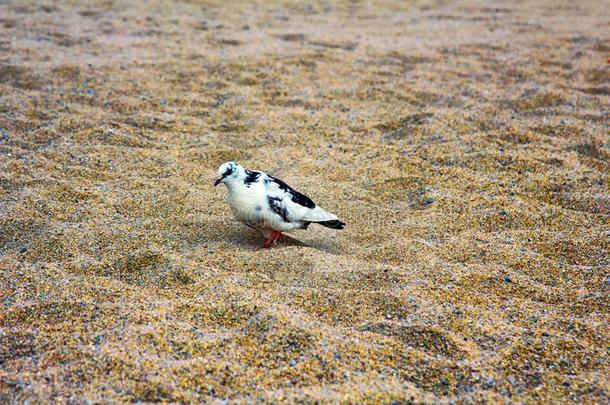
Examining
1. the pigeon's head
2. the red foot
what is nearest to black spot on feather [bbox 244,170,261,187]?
the pigeon's head

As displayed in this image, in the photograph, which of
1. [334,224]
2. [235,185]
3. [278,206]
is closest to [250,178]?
[235,185]

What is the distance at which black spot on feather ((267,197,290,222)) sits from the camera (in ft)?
9.25

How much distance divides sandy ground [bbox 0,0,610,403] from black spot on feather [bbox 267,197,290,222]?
0.18 meters

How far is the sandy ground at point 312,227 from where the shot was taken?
2.03 m

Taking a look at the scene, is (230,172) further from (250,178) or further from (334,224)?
(334,224)

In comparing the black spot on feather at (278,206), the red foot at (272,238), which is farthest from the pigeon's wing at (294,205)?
the red foot at (272,238)

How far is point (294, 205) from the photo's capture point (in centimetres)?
286

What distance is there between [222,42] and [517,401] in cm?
500

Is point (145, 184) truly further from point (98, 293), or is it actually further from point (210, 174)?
point (98, 293)

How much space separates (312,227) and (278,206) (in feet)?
1.61

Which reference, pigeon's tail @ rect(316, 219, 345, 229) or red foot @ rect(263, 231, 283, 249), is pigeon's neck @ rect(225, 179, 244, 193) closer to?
red foot @ rect(263, 231, 283, 249)

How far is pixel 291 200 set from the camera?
2.86 m

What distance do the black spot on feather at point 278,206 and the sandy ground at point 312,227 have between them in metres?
0.18

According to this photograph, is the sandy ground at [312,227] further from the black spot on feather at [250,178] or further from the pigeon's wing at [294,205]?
the black spot on feather at [250,178]
